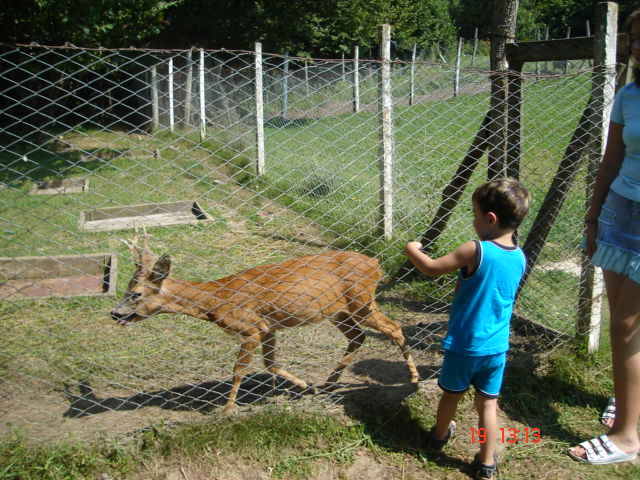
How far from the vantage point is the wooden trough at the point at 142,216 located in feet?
26.1

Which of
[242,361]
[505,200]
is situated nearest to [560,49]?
[505,200]

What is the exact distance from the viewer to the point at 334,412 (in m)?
3.53

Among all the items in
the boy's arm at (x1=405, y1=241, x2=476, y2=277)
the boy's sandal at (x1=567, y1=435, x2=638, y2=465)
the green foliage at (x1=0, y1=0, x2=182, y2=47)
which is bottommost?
the boy's sandal at (x1=567, y1=435, x2=638, y2=465)

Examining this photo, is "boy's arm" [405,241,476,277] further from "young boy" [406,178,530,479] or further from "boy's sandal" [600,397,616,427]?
"boy's sandal" [600,397,616,427]

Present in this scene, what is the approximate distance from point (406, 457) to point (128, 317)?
200 centimetres

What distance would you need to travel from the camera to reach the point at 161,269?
399cm

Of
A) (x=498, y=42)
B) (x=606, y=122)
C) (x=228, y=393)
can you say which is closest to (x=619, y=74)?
(x=606, y=122)

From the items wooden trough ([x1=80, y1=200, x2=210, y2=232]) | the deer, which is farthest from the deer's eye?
wooden trough ([x1=80, y1=200, x2=210, y2=232])

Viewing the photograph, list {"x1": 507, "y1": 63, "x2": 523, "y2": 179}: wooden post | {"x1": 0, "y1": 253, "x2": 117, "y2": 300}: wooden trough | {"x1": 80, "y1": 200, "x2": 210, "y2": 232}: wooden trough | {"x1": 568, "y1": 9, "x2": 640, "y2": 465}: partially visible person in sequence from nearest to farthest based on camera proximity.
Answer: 1. {"x1": 568, "y1": 9, "x2": 640, "y2": 465}: partially visible person
2. {"x1": 507, "y1": 63, "x2": 523, "y2": 179}: wooden post
3. {"x1": 0, "y1": 253, "x2": 117, "y2": 300}: wooden trough
4. {"x1": 80, "y1": 200, "x2": 210, "y2": 232}: wooden trough

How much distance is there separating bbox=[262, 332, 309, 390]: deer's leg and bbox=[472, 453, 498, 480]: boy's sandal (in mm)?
1255

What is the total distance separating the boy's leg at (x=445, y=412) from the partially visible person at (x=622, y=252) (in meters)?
0.75

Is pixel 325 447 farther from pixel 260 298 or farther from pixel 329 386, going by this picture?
pixel 260 298
